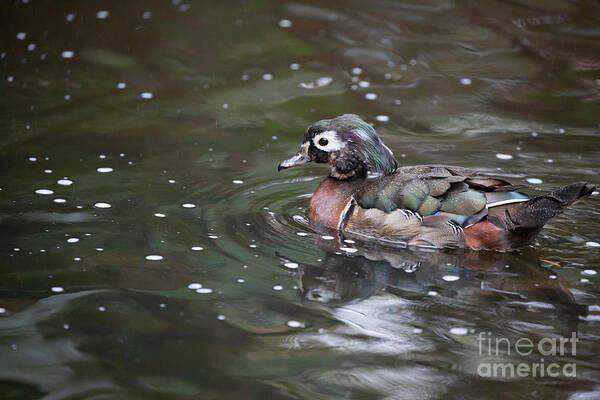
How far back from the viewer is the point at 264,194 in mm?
8523

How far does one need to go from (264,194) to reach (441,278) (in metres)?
2.49

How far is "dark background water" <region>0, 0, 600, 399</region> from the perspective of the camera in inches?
213

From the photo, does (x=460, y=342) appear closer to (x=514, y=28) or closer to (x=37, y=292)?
(x=37, y=292)

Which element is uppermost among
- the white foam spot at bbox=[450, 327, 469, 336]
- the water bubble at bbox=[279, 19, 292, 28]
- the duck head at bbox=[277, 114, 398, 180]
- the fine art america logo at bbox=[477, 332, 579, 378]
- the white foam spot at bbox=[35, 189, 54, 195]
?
the water bubble at bbox=[279, 19, 292, 28]

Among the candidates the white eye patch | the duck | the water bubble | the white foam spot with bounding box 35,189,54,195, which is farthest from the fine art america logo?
the water bubble

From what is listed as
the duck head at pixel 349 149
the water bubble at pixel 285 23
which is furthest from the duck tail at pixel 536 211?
the water bubble at pixel 285 23

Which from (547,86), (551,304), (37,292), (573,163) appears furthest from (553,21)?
(37,292)

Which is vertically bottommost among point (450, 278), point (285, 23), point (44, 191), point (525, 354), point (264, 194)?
point (525, 354)

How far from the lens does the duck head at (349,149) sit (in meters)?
7.72

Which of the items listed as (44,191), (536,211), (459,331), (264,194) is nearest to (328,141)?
(264,194)

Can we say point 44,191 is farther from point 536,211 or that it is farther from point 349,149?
point 536,211

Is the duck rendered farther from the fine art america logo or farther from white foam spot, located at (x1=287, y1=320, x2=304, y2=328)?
white foam spot, located at (x1=287, y1=320, x2=304, y2=328)

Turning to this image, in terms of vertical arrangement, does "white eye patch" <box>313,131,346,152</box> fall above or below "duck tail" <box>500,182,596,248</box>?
above

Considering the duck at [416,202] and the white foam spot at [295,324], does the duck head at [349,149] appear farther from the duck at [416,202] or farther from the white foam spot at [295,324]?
the white foam spot at [295,324]
